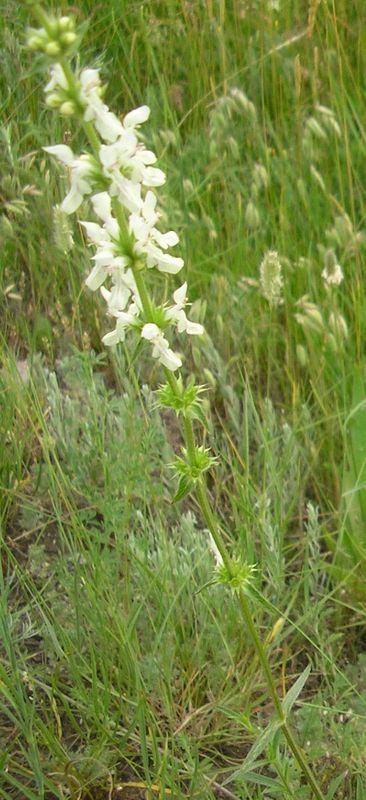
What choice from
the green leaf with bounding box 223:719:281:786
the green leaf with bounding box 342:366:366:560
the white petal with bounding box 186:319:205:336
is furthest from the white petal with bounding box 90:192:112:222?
the green leaf with bounding box 342:366:366:560

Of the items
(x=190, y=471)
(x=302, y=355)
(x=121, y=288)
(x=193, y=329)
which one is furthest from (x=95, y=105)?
(x=302, y=355)

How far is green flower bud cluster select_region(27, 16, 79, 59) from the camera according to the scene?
1.03 metres

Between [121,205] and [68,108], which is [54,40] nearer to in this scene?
[68,108]

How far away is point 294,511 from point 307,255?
2.24 ft

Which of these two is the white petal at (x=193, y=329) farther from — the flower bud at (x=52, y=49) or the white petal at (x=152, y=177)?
the flower bud at (x=52, y=49)

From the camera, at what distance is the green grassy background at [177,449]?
1.63 metres

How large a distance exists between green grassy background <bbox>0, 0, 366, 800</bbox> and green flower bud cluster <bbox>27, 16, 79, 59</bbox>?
186 millimetres

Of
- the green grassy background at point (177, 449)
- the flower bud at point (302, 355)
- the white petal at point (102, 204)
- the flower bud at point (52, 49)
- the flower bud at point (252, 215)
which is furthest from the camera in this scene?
the flower bud at point (252, 215)

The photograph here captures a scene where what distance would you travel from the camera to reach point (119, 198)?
1.12 meters

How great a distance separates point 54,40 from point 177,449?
1.34 m

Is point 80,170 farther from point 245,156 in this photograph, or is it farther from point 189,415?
point 245,156

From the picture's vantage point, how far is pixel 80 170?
1116 millimetres

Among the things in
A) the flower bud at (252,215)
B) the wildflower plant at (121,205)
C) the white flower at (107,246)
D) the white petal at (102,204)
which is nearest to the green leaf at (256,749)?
the wildflower plant at (121,205)

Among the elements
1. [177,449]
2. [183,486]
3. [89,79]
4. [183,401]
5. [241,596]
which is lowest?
[177,449]
